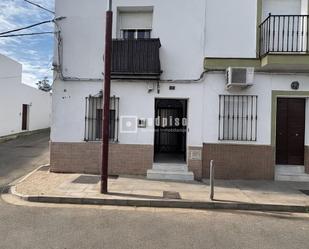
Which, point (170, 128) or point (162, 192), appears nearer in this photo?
point (162, 192)

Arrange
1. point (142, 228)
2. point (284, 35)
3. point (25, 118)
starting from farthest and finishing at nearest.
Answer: point (25, 118)
point (284, 35)
point (142, 228)

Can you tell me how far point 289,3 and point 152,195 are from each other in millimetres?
7389

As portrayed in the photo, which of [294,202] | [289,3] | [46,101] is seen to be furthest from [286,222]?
[46,101]

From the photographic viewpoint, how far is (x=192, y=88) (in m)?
9.68

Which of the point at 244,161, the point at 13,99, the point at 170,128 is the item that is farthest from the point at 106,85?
the point at 13,99

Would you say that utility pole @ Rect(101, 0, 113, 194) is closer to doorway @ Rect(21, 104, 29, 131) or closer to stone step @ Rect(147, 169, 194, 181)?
stone step @ Rect(147, 169, 194, 181)

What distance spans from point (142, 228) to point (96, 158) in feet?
15.5

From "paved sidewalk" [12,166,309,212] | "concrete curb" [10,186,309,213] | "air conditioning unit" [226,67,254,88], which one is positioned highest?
"air conditioning unit" [226,67,254,88]

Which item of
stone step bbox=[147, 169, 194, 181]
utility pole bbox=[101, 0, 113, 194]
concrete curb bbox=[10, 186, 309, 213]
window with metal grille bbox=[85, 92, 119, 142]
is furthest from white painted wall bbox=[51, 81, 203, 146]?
concrete curb bbox=[10, 186, 309, 213]

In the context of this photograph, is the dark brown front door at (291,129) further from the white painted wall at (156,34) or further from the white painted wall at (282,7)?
the white painted wall at (156,34)

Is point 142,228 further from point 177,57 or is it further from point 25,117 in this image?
point 25,117

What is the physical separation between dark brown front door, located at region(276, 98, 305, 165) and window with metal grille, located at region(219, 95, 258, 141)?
100 cm

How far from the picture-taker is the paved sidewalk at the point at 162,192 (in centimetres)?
695

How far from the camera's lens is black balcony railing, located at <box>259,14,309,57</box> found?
9.45 metres
